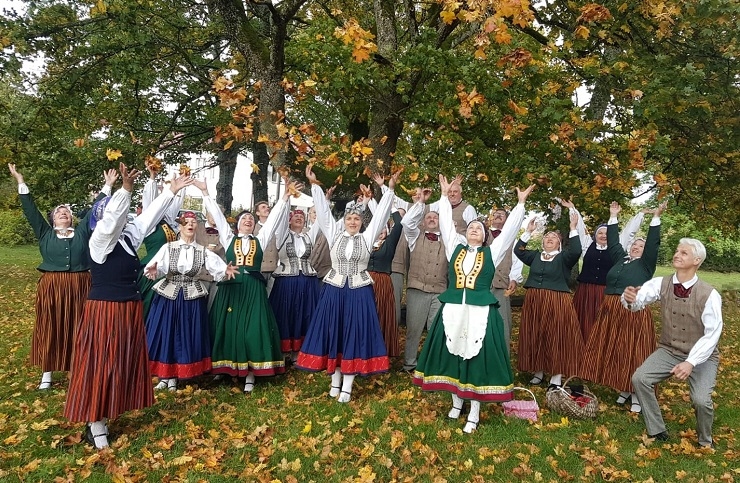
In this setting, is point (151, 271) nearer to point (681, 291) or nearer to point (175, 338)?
point (175, 338)

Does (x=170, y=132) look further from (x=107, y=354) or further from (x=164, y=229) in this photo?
(x=107, y=354)

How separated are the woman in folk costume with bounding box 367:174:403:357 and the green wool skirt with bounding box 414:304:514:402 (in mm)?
1803

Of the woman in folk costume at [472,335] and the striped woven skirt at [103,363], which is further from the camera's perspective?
the woman in folk costume at [472,335]

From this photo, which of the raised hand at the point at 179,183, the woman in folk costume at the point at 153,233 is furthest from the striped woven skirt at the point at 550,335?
the woman in folk costume at the point at 153,233

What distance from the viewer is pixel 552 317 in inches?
228

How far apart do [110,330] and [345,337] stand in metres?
2.05

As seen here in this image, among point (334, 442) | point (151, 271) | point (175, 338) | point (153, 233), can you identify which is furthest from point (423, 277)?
point (153, 233)

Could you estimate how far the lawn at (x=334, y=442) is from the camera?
373 cm

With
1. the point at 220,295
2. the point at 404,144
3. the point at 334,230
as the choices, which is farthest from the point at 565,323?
the point at 404,144

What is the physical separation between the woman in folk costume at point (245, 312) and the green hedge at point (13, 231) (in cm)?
1823

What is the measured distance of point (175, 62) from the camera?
9.73 metres

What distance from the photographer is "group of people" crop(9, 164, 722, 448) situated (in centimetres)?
406

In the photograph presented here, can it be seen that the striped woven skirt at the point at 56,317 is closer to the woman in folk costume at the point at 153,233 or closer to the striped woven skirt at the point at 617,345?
the woman in folk costume at the point at 153,233

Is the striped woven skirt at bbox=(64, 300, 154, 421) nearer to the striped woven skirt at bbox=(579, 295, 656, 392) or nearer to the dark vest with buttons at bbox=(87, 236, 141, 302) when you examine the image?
the dark vest with buttons at bbox=(87, 236, 141, 302)
